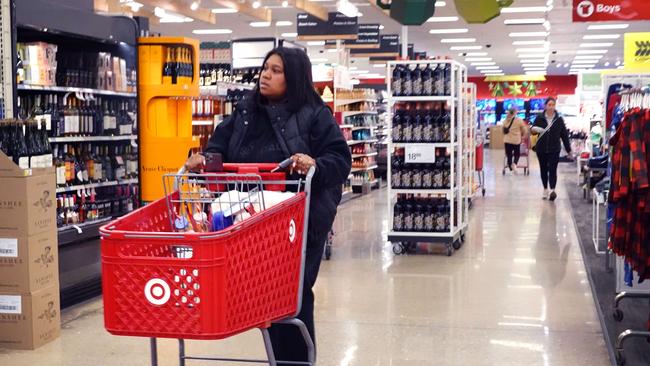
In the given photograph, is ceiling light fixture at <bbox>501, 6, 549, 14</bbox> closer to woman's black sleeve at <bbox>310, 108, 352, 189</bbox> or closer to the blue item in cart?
woman's black sleeve at <bbox>310, 108, 352, 189</bbox>

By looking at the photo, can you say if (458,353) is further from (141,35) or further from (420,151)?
(141,35)

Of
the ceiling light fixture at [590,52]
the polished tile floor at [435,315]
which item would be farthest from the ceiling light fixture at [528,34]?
the polished tile floor at [435,315]

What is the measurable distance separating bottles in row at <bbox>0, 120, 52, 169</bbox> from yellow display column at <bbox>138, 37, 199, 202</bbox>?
6.28 ft

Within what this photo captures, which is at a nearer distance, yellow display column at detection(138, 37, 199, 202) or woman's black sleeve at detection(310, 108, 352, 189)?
woman's black sleeve at detection(310, 108, 352, 189)

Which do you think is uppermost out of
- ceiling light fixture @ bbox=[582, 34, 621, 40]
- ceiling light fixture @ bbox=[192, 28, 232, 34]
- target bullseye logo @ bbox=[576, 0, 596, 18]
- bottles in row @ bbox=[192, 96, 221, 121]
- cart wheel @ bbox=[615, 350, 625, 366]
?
ceiling light fixture @ bbox=[192, 28, 232, 34]

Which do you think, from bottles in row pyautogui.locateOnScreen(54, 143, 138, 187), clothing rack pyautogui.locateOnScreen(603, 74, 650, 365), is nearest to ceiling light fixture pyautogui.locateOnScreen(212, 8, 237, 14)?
bottles in row pyautogui.locateOnScreen(54, 143, 138, 187)

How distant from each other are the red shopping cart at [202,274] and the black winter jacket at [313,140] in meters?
0.44

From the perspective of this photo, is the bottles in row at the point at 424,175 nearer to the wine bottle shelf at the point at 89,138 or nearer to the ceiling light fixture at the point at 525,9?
the wine bottle shelf at the point at 89,138

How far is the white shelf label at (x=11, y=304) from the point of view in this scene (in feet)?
16.6

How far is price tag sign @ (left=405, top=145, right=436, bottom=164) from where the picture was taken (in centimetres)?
820

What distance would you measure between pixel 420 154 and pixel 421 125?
27cm

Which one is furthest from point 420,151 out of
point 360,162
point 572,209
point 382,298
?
point 360,162

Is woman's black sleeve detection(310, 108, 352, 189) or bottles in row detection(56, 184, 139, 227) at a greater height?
woman's black sleeve detection(310, 108, 352, 189)

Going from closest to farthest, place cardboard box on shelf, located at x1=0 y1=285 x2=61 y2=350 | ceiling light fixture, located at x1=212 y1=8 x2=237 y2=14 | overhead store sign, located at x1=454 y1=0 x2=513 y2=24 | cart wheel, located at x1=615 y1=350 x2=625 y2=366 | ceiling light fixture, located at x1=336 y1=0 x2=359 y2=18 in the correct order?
cart wheel, located at x1=615 y1=350 x2=625 y2=366
cardboard box on shelf, located at x1=0 y1=285 x2=61 y2=350
overhead store sign, located at x1=454 y1=0 x2=513 y2=24
ceiling light fixture, located at x1=336 y1=0 x2=359 y2=18
ceiling light fixture, located at x1=212 y1=8 x2=237 y2=14
